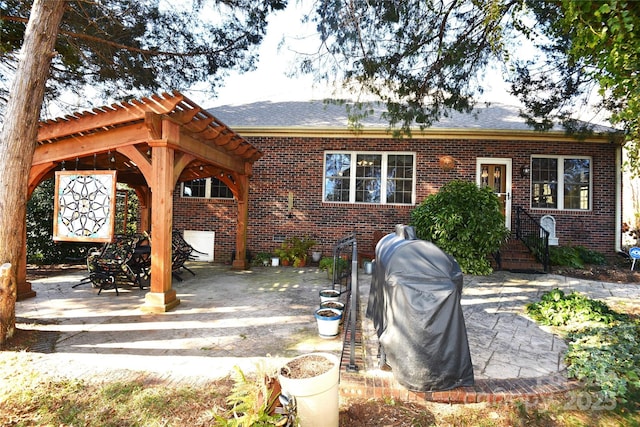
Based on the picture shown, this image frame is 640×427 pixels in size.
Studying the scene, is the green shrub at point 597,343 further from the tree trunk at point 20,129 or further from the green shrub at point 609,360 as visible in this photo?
the tree trunk at point 20,129

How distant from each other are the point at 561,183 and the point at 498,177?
69.0 inches

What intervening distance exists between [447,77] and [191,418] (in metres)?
6.10

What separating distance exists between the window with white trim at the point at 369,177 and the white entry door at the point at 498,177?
1.93 meters

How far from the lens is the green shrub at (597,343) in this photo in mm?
2639

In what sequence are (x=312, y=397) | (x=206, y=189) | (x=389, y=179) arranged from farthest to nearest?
(x=206, y=189), (x=389, y=179), (x=312, y=397)

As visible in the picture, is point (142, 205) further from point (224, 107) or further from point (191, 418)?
point (191, 418)

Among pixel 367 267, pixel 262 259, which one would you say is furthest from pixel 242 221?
pixel 367 267

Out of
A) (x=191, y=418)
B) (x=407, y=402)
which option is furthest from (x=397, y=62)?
(x=191, y=418)

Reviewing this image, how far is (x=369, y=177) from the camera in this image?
902 centimetres

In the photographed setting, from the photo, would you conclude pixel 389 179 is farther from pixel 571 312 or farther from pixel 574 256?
pixel 571 312

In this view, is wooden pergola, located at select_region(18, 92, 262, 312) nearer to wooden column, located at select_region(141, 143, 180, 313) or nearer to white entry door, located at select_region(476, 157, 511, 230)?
wooden column, located at select_region(141, 143, 180, 313)

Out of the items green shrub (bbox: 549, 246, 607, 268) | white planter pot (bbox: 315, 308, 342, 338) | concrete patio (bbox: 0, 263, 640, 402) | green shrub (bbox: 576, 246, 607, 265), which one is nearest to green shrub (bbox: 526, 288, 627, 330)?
concrete patio (bbox: 0, 263, 640, 402)

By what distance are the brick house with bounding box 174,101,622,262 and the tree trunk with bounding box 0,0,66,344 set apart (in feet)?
17.9

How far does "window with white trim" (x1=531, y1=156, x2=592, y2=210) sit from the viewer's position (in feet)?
28.5
